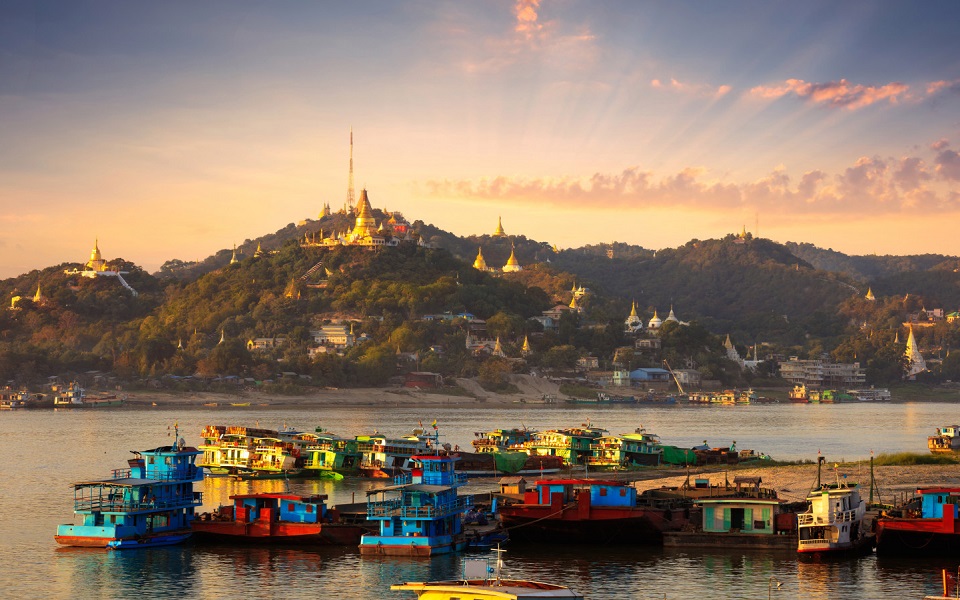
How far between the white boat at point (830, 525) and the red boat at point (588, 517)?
514 centimetres

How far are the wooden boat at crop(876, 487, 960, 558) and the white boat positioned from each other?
1026 mm

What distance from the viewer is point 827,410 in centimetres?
18850

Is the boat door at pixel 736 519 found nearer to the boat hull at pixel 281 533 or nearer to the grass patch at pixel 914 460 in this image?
the boat hull at pixel 281 533

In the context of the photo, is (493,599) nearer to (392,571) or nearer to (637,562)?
(392,571)

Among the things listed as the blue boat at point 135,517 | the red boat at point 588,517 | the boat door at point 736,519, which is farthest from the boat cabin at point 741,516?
the blue boat at point 135,517

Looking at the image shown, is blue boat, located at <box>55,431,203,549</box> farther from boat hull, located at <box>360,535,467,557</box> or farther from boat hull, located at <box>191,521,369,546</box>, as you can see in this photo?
boat hull, located at <box>360,535,467,557</box>

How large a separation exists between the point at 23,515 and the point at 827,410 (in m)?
147

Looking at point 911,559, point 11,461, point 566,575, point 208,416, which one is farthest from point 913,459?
point 208,416

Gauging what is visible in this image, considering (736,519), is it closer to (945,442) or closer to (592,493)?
(592,493)

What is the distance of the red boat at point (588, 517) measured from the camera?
1932 inches

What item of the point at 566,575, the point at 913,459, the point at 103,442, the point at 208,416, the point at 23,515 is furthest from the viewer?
the point at 208,416

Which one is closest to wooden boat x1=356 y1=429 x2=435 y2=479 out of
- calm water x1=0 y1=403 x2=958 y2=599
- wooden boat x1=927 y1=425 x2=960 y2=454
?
calm water x1=0 y1=403 x2=958 y2=599

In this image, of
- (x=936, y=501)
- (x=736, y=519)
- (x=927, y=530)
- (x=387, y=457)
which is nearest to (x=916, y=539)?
(x=927, y=530)

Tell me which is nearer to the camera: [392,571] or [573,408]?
[392,571]
